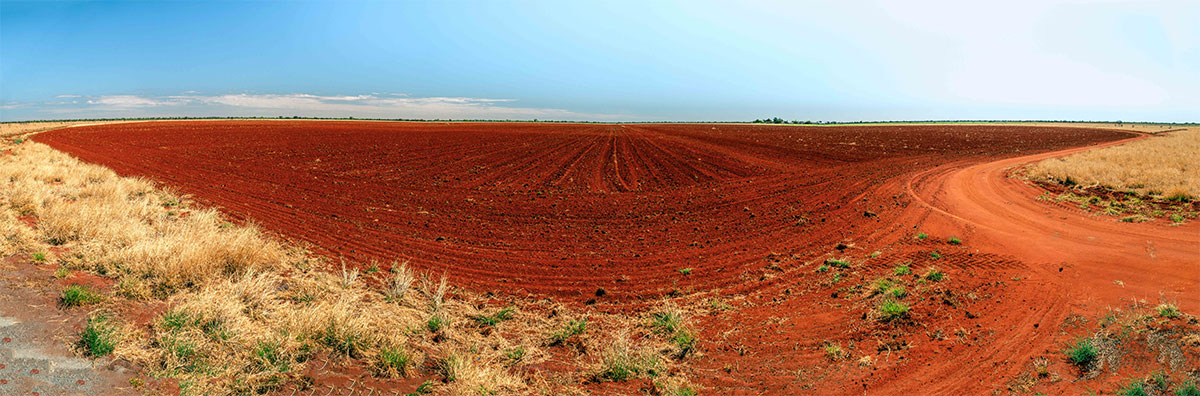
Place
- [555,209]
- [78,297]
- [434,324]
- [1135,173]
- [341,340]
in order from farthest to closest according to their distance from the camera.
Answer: [1135,173] < [555,209] < [434,324] < [78,297] < [341,340]

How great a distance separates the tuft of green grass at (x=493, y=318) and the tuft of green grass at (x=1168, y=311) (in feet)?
26.0

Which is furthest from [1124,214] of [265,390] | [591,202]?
[265,390]

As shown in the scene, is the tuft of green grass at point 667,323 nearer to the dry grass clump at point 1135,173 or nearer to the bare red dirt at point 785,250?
the bare red dirt at point 785,250

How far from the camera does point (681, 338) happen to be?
618 cm

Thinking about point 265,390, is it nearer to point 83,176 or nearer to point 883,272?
point 883,272

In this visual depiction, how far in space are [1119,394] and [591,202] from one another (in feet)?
37.8

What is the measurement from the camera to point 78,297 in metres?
5.26

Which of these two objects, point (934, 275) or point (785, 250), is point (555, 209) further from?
point (934, 275)

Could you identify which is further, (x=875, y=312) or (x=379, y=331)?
(x=875, y=312)

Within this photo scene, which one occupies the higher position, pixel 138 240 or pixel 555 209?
pixel 138 240

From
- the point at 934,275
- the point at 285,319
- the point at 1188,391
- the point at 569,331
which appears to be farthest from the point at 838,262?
the point at 285,319

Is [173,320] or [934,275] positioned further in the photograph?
[934,275]

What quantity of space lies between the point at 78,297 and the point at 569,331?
18.1 feet

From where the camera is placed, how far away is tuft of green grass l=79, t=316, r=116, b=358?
4418 millimetres
